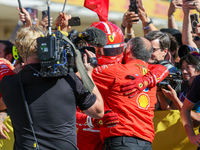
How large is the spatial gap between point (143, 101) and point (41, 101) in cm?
122

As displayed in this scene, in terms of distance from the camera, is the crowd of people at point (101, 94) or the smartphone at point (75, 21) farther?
the smartphone at point (75, 21)

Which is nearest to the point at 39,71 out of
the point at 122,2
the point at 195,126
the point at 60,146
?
the point at 60,146

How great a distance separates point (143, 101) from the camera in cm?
332

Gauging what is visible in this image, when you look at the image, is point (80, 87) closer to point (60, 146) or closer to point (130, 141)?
point (60, 146)

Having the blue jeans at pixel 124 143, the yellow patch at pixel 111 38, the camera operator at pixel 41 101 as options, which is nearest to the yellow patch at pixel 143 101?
the blue jeans at pixel 124 143

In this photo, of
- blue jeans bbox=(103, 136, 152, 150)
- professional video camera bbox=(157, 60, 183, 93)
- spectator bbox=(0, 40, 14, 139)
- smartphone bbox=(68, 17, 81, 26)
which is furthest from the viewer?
smartphone bbox=(68, 17, 81, 26)

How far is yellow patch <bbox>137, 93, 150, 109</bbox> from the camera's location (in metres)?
3.29

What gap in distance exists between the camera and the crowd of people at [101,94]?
2.50 metres

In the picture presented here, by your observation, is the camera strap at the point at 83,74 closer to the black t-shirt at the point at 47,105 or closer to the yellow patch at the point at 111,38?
the black t-shirt at the point at 47,105

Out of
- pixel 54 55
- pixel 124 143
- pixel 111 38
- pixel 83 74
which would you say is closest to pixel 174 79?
pixel 111 38

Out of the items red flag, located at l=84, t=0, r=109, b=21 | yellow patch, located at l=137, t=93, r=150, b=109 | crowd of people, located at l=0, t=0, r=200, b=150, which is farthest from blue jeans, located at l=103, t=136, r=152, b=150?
red flag, located at l=84, t=0, r=109, b=21

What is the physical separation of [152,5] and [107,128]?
520 inches

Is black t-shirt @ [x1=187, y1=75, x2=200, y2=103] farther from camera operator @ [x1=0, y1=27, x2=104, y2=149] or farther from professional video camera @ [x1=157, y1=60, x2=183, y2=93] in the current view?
camera operator @ [x1=0, y1=27, x2=104, y2=149]

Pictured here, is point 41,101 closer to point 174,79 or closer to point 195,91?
point 195,91
